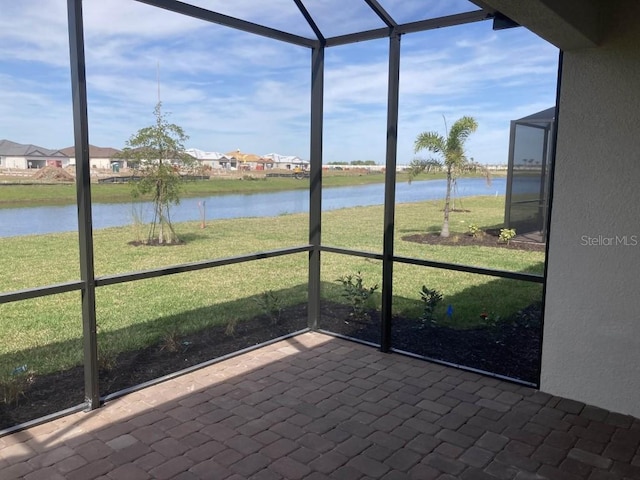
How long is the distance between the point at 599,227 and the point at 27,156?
13.3ft

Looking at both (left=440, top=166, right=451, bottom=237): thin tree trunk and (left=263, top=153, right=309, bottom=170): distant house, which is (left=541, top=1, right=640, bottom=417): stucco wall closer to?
(left=440, top=166, right=451, bottom=237): thin tree trunk

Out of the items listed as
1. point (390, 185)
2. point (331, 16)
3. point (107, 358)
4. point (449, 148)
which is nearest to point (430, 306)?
point (390, 185)

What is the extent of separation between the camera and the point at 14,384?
9.85 ft

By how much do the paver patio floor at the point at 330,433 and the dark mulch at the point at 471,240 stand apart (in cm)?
125

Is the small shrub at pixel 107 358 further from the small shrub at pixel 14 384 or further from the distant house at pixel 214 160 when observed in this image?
the distant house at pixel 214 160

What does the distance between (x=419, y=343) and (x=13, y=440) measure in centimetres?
296

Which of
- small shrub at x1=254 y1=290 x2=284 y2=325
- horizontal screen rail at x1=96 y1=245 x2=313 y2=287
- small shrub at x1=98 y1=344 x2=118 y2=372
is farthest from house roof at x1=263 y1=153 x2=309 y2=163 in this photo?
small shrub at x1=98 y1=344 x2=118 y2=372

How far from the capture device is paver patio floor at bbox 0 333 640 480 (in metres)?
2.34

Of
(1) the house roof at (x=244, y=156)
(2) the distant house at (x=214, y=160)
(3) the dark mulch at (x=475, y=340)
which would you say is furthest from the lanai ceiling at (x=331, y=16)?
(3) the dark mulch at (x=475, y=340)

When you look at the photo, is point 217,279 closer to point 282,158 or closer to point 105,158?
point 282,158

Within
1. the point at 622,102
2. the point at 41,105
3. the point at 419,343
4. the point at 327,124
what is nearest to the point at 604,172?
the point at 622,102

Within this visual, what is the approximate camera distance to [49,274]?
5.00 m

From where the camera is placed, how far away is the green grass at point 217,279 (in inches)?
163

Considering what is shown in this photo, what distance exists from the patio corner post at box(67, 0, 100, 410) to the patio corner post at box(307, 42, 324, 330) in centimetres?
207
